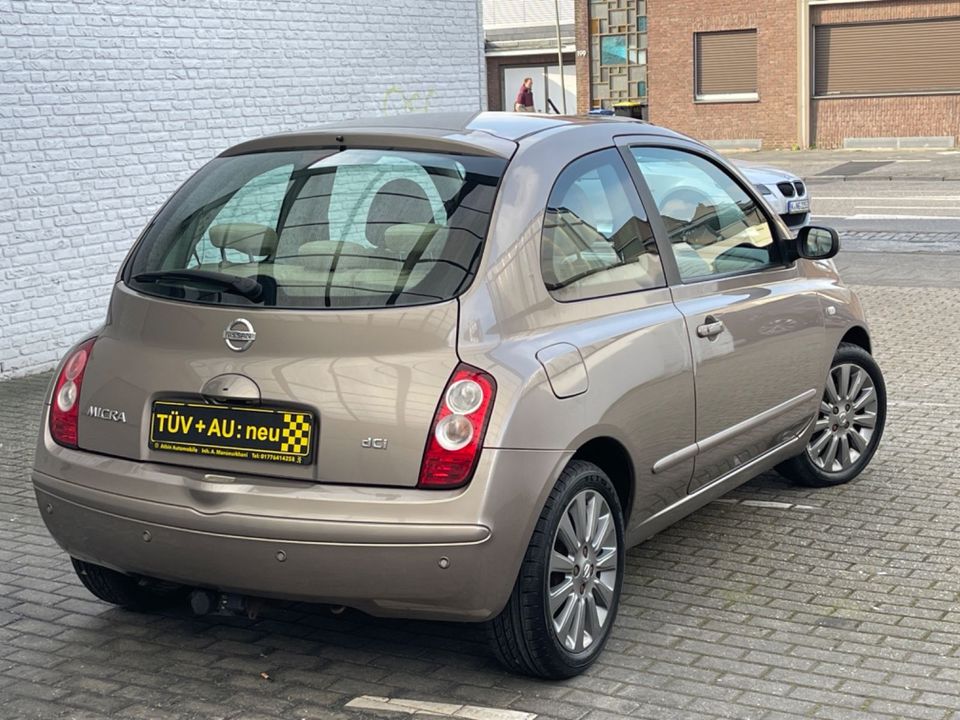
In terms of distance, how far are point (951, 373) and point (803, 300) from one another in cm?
374

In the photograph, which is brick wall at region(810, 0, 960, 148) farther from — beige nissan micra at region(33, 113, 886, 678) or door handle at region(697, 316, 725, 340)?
beige nissan micra at region(33, 113, 886, 678)

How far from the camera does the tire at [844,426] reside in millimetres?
6590

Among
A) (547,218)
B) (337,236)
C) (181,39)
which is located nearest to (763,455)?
(547,218)

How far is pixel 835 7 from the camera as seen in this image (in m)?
35.4

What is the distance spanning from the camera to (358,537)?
405 centimetres

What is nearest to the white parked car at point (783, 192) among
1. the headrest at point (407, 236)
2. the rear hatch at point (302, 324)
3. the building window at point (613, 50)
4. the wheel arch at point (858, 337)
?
the wheel arch at point (858, 337)

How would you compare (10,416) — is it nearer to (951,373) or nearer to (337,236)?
(337,236)

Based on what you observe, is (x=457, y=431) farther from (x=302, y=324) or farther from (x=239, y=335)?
(x=239, y=335)

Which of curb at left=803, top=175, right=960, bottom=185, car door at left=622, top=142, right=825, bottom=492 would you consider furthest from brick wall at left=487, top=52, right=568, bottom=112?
car door at left=622, top=142, right=825, bottom=492

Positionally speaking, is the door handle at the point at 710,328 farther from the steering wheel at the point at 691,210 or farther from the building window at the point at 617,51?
the building window at the point at 617,51

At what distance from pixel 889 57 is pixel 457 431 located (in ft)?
109

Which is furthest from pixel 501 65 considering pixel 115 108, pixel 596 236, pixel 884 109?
pixel 596 236

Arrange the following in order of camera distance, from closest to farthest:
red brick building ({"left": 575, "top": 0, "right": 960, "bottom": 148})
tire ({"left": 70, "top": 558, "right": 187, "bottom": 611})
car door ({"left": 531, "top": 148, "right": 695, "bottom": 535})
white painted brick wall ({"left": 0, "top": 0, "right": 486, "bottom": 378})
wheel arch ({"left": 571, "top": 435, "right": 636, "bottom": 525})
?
car door ({"left": 531, "top": 148, "right": 695, "bottom": 535}) → wheel arch ({"left": 571, "top": 435, "right": 636, "bottom": 525}) → tire ({"left": 70, "top": 558, "right": 187, "bottom": 611}) → white painted brick wall ({"left": 0, "top": 0, "right": 486, "bottom": 378}) → red brick building ({"left": 575, "top": 0, "right": 960, "bottom": 148})

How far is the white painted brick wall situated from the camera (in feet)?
33.6
